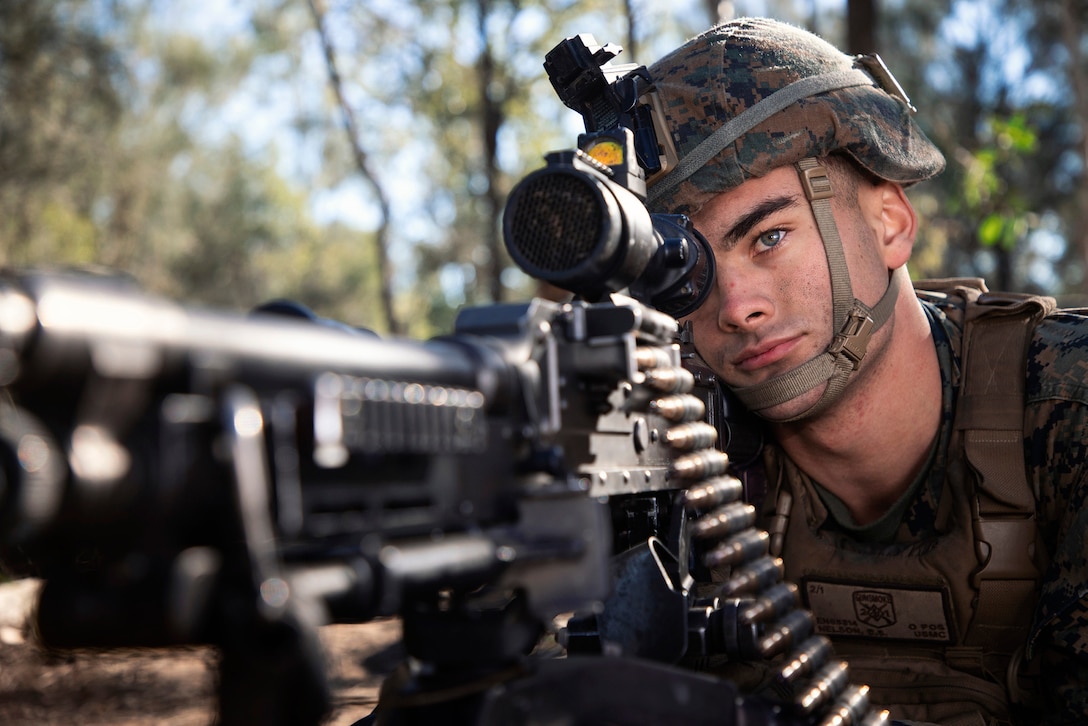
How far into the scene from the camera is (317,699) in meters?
1.50

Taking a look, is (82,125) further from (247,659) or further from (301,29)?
(247,659)

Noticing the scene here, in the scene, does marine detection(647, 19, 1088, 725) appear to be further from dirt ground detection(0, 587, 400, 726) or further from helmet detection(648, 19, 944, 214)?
dirt ground detection(0, 587, 400, 726)

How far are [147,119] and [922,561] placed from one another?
100 ft

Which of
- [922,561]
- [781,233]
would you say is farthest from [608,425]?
[922,561]

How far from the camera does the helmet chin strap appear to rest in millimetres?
3770

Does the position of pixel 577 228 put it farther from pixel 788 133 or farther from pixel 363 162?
pixel 363 162

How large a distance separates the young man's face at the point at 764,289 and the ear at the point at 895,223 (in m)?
0.32

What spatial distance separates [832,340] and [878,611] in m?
1.08

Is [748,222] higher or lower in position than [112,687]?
higher

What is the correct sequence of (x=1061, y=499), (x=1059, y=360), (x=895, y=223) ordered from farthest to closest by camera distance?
(x=895, y=223) < (x=1059, y=360) < (x=1061, y=499)

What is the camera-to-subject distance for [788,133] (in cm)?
389

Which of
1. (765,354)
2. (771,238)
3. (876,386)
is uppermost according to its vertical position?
(771,238)

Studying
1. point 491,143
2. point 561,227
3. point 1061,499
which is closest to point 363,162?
point 491,143

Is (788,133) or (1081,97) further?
(1081,97)
